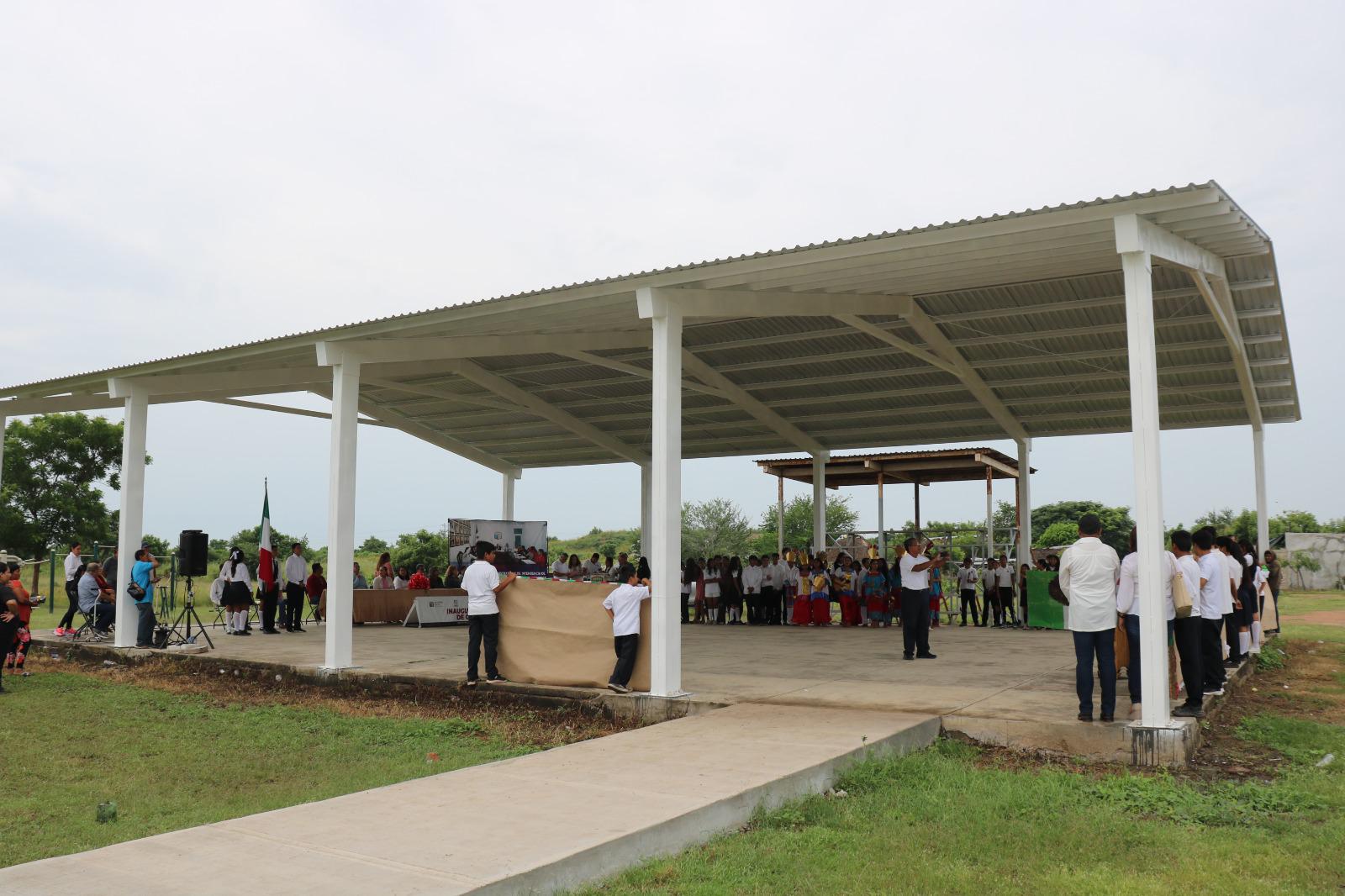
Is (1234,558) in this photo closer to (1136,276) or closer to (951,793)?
(1136,276)

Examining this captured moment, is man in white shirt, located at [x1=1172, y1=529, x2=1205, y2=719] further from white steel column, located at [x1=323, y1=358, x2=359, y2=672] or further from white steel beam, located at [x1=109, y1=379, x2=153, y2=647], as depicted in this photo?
white steel beam, located at [x1=109, y1=379, x2=153, y2=647]

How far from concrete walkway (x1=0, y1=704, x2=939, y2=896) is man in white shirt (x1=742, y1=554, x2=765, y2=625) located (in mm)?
13476

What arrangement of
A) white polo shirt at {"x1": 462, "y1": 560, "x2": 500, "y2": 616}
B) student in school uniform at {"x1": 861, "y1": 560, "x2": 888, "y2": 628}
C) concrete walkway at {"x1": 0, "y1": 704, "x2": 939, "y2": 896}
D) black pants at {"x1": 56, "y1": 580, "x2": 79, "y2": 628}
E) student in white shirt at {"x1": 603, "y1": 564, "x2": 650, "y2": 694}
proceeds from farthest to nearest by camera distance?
1. student in school uniform at {"x1": 861, "y1": 560, "x2": 888, "y2": 628}
2. black pants at {"x1": 56, "y1": 580, "x2": 79, "y2": 628}
3. white polo shirt at {"x1": 462, "y1": 560, "x2": 500, "y2": 616}
4. student in white shirt at {"x1": 603, "y1": 564, "x2": 650, "y2": 694}
5. concrete walkway at {"x1": 0, "y1": 704, "x2": 939, "y2": 896}

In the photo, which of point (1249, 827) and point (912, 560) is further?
point (912, 560)

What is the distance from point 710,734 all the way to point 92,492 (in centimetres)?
3856

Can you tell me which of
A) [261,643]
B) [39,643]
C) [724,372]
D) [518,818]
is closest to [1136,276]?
[518,818]

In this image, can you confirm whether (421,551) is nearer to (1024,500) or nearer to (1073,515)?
(1024,500)

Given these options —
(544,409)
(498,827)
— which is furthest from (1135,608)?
(544,409)

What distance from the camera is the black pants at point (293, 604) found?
61.7ft

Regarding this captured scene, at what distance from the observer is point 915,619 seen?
1296 centimetres

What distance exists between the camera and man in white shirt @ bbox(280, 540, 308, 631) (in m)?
18.8

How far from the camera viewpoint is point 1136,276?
8.04 meters

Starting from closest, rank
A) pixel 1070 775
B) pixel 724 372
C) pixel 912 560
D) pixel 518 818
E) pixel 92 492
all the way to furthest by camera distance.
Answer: pixel 518 818 → pixel 1070 775 → pixel 912 560 → pixel 724 372 → pixel 92 492

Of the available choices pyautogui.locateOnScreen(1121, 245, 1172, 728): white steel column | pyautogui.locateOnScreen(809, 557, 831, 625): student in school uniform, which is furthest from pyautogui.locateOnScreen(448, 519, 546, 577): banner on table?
pyautogui.locateOnScreen(1121, 245, 1172, 728): white steel column
